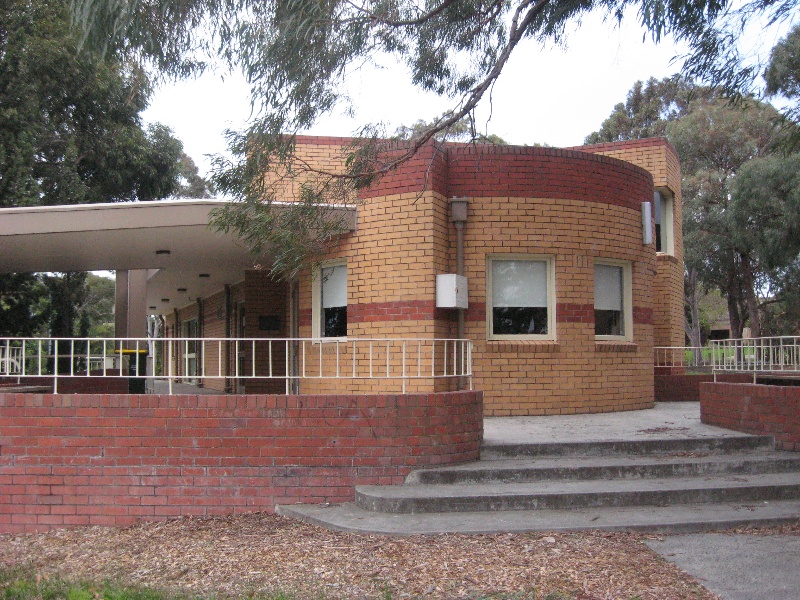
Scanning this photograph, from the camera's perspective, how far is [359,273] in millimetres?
10703

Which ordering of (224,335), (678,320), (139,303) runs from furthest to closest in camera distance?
1. (224,335)
2. (678,320)
3. (139,303)

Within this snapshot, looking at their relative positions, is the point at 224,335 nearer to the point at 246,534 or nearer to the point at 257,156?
the point at 257,156

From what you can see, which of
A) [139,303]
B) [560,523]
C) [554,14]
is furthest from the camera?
[139,303]

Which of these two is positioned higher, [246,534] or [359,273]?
[359,273]

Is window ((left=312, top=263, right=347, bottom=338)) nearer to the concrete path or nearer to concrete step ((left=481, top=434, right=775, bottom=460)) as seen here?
concrete step ((left=481, top=434, right=775, bottom=460))

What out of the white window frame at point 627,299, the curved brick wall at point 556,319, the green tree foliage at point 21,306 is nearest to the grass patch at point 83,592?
the curved brick wall at point 556,319

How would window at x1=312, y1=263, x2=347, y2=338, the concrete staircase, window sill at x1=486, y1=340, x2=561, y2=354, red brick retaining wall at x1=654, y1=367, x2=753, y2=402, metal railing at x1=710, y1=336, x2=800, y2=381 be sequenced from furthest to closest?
red brick retaining wall at x1=654, y1=367, x2=753, y2=402 < window at x1=312, y1=263, x2=347, y2=338 < window sill at x1=486, y1=340, x2=561, y2=354 < metal railing at x1=710, y1=336, x2=800, y2=381 < the concrete staircase

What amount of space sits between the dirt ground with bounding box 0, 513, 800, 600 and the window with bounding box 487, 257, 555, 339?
4.90m

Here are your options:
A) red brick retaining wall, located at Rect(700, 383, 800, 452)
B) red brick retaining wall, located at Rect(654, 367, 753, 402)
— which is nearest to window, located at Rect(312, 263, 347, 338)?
red brick retaining wall, located at Rect(700, 383, 800, 452)

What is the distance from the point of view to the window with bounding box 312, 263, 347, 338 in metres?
11.2

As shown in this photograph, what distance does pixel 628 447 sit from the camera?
809cm

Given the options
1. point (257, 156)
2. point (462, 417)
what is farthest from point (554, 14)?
point (462, 417)

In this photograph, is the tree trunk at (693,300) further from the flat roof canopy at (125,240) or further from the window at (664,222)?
the flat roof canopy at (125,240)

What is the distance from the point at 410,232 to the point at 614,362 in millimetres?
3679
